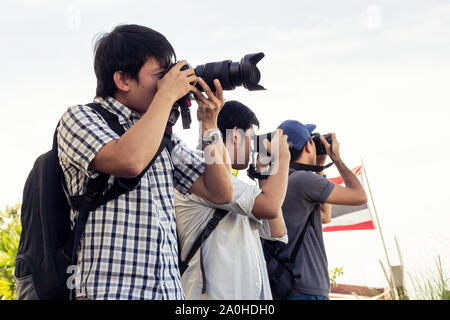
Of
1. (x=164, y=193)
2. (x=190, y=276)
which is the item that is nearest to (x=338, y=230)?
(x=190, y=276)

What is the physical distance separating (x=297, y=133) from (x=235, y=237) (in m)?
1.14

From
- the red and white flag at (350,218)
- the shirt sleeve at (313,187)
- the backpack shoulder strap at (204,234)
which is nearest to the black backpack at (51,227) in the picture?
the backpack shoulder strap at (204,234)

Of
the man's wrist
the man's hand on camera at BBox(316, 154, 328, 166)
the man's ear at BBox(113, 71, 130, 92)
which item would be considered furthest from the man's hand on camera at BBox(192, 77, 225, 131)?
the man's hand on camera at BBox(316, 154, 328, 166)

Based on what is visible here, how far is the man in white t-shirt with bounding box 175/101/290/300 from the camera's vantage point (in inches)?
84.4

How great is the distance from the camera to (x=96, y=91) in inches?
70.7

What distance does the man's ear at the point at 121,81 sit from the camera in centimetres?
172

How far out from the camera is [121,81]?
68.0 inches

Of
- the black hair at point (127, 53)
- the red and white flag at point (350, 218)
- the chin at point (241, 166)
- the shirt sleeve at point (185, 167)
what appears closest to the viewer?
the black hair at point (127, 53)

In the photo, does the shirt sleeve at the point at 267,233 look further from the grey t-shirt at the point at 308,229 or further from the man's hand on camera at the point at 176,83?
the man's hand on camera at the point at 176,83

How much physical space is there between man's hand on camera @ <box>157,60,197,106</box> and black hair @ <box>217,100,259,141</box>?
3.28 feet

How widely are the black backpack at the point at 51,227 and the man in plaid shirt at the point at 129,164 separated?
29mm

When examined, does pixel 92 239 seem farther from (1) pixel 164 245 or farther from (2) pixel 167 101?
(2) pixel 167 101

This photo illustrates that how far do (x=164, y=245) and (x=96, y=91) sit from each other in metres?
0.65

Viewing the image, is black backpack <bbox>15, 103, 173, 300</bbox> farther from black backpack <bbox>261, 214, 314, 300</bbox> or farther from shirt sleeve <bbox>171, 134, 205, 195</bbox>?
black backpack <bbox>261, 214, 314, 300</bbox>
